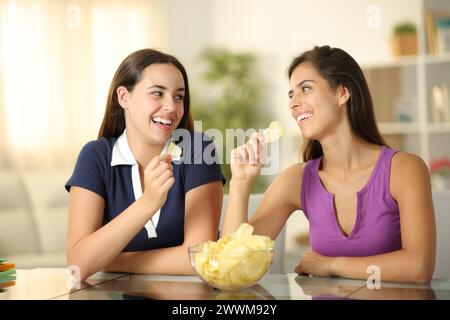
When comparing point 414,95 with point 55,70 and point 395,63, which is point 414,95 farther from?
point 55,70

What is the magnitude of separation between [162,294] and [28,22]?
4.67 m

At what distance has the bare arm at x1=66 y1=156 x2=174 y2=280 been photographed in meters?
1.72

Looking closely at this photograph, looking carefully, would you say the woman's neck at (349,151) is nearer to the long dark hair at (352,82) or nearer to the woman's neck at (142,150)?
the long dark hair at (352,82)

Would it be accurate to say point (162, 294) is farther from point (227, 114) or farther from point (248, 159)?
point (227, 114)

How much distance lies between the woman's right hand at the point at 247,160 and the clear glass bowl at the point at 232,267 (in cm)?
45

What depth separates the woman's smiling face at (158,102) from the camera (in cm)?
198

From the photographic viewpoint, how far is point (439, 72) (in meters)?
4.78

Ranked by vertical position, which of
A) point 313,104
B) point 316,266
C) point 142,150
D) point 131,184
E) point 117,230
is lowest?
point 316,266

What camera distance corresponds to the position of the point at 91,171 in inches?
78.4

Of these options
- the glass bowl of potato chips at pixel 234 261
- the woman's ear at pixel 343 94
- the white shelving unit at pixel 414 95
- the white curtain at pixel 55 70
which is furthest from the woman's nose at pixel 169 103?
the white curtain at pixel 55 70

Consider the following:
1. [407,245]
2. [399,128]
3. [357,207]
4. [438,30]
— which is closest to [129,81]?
[357,207]

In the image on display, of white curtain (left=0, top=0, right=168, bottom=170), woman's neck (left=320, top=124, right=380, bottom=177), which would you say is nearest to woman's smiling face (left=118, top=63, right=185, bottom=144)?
woman's neck (left=320, top=124, right=380, bottom=177)

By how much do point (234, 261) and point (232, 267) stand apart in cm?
1
